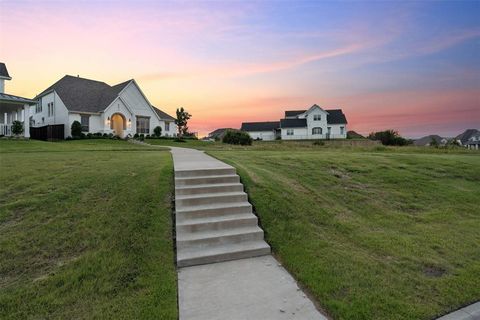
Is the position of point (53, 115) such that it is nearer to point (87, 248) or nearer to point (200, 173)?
point (200, 173)

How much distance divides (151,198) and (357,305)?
4564mm

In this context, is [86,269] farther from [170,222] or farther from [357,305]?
[357,305]

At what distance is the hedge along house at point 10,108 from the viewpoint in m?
22.0

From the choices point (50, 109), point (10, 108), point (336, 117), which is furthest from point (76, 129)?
point (336, 117)

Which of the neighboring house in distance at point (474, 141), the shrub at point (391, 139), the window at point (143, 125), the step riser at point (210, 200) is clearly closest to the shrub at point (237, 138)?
the window at point (143, 125)

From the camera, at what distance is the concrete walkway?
3.27 m

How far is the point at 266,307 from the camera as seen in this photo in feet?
10.8

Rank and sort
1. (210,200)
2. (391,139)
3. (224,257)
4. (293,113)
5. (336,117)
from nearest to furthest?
1. (224,257)
2. (210,200)
3. (391,139)
4. (336,117)
5. (293,113)

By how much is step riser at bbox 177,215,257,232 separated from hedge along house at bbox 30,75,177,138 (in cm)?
3013

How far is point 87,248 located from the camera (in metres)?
4.46

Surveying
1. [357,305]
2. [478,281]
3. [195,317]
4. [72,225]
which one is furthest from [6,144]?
[478,281]

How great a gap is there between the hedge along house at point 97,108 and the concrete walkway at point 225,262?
92.8 ft

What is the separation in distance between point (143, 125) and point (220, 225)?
3209cm

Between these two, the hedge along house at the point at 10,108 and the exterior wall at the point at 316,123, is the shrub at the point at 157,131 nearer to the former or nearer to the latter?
the hedge along house at the point at 10,108
